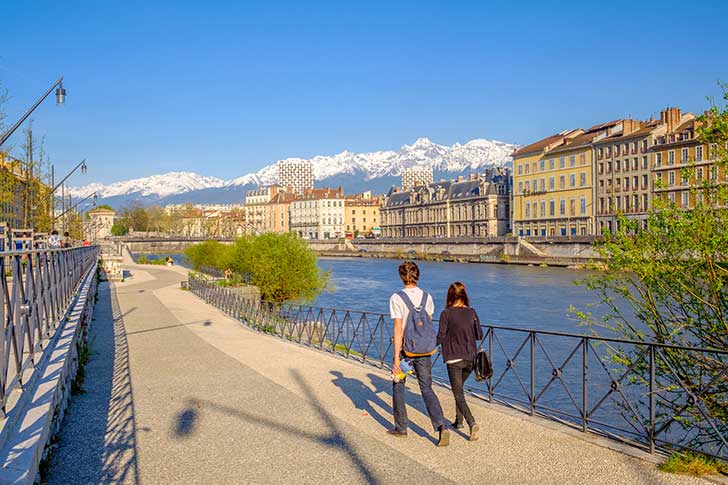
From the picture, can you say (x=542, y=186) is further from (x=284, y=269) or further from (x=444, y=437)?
(x=444, y=437)

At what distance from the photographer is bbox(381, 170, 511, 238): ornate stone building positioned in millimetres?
108812

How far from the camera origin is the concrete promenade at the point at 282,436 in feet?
21.0

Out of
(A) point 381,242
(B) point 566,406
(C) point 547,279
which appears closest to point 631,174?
(C) point 547,279

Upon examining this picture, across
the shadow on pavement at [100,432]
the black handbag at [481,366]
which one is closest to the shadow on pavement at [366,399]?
the black handbag at [481,366]

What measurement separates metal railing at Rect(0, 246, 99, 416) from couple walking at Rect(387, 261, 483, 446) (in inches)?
138

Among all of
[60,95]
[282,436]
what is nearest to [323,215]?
[60,95]

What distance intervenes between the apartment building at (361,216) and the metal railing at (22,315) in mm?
156241

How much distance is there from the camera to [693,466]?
6.17 meters

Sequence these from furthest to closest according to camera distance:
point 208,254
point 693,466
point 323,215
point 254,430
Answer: point 323,215 → point 208,254 → point 254,430 → point 693,466

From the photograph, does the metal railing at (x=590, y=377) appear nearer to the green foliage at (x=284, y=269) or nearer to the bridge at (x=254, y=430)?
the bridge at (x=254, y=430)

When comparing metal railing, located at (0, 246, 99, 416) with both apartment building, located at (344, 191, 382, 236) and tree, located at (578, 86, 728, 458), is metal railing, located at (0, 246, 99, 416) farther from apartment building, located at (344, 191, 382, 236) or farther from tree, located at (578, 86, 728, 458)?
apartment building, located at (344, 191, 382, 236)

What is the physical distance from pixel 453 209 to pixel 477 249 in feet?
100

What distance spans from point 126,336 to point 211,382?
690cm

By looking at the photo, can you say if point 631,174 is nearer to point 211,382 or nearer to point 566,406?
point 566,406
